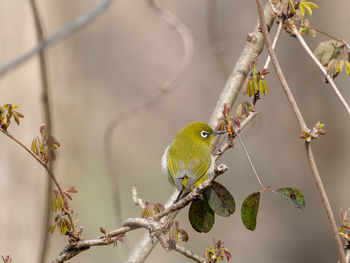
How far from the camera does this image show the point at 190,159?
6.99 ft

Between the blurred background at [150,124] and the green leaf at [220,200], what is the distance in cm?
259

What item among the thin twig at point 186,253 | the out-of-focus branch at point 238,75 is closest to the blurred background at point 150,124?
the out-of-focus branch at point 238,75

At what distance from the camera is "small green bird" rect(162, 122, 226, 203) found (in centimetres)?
196

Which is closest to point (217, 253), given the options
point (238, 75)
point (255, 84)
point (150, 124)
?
point (255, 84)

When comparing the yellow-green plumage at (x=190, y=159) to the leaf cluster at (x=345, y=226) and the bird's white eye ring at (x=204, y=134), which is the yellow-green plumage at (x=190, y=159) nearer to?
the bird's white eye ring at (x=204, y=134)

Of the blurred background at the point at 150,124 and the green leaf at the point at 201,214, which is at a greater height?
the blurred background at the point at 150,124

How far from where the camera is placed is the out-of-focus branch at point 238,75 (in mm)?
1863

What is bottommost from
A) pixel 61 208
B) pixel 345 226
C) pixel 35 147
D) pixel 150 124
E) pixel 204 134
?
pixel 345 226

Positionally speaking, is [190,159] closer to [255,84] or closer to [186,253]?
[255,84]

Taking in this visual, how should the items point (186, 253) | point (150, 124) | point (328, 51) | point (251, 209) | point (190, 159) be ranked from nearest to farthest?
point (186, 253) → point (251, 209) → point (328, 51) → point (190, 159) → point (150, 124)

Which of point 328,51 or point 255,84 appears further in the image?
point 328,51

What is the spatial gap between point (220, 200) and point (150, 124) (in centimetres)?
557

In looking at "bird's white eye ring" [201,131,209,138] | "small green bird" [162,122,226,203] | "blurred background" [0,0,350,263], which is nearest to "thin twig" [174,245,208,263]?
"small green bird" [162,122,226,203]

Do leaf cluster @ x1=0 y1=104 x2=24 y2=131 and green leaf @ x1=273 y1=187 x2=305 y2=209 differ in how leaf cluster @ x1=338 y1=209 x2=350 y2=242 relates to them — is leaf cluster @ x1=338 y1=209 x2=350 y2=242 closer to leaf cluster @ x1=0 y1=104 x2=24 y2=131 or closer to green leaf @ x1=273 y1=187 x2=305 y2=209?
green leaf @ x1=273 y1=187 x2=305 y2=209
